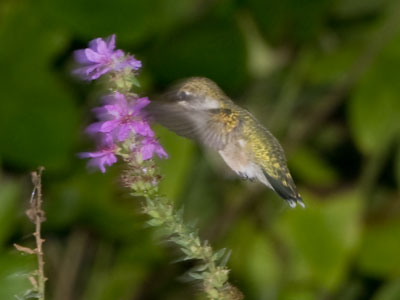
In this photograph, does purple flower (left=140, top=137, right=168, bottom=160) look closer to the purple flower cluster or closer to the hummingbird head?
the purple flower cluster

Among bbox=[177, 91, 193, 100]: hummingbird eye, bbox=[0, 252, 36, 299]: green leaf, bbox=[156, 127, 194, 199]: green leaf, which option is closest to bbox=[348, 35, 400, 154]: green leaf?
bbox=[156, 127, 194, 199]: green leaf

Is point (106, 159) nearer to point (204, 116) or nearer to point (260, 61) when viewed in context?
point (204, 116)

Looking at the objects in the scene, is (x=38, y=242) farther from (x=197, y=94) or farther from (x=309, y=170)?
(x=309, y=170)

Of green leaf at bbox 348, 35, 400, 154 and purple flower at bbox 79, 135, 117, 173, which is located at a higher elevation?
green leaf at bbox 348, 35, 400, 154

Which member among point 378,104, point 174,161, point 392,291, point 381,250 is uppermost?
point 378,104

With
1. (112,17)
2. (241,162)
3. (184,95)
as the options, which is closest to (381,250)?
(112,17)

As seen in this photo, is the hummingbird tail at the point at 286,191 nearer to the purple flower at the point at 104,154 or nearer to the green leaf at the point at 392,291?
the purple flower at the point at 104,154

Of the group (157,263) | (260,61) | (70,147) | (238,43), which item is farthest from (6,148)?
(260,61)
